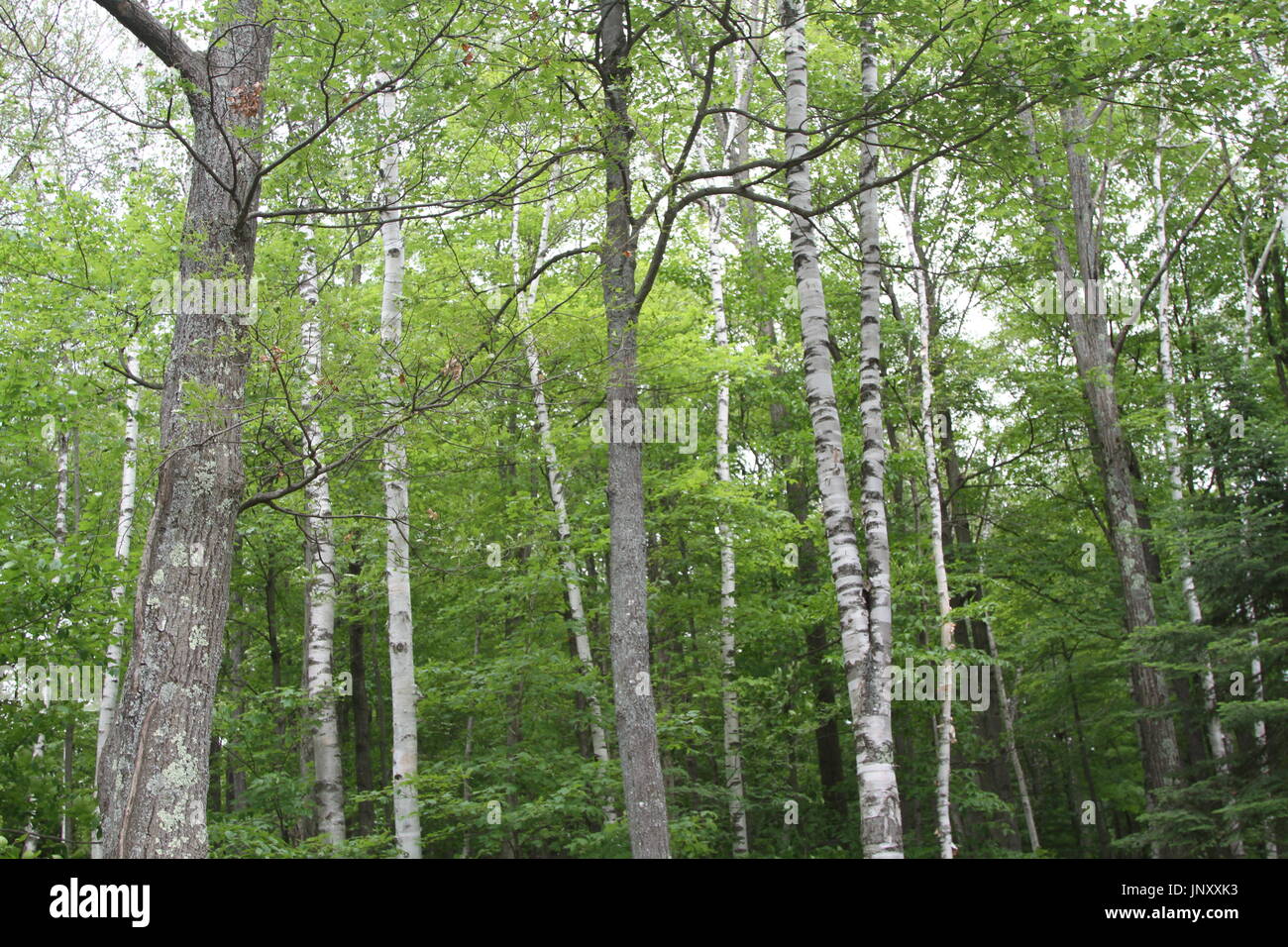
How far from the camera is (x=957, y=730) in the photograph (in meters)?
15.8

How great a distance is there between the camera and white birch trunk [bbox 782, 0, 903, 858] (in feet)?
22.6

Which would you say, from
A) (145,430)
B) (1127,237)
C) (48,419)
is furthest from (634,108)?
(1127,237)

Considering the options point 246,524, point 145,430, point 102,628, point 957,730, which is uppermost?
point 145,430

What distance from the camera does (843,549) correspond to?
735 cm

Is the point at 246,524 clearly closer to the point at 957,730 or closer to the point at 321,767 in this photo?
the point at 321,767

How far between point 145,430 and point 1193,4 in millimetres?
13274

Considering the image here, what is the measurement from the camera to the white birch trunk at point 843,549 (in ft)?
22.6
